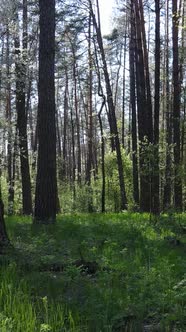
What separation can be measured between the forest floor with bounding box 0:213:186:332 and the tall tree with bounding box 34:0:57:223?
1.73 meters

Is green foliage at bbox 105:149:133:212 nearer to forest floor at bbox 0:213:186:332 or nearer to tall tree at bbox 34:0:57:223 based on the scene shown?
tall tree at bbox 34:0:57:223

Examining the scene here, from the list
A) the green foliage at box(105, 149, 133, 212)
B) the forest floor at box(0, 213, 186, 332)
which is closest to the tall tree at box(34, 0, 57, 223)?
the forest floor at box(0, 213, 186, 332)

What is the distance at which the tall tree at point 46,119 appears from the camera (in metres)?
9.19

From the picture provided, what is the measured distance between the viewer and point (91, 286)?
14.2ft

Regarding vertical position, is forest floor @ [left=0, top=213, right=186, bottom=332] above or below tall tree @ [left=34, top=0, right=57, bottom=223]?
below

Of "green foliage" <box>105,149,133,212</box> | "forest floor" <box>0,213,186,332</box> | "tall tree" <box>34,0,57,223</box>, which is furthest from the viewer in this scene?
"green foliage" <box>105,149,133,212</box>

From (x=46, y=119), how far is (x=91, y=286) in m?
5.47

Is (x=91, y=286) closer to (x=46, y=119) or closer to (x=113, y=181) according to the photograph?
(x=46, y=119)

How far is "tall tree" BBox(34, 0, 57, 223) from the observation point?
9.19 meters

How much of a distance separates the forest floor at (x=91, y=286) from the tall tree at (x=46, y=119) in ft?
5.67

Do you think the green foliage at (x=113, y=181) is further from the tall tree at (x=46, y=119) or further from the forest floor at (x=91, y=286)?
the forest floor at (x=91, y=286)

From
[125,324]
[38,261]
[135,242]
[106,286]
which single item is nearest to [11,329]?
[125,324]

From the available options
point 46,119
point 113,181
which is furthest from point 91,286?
point 113,181

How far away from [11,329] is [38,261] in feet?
7.51
